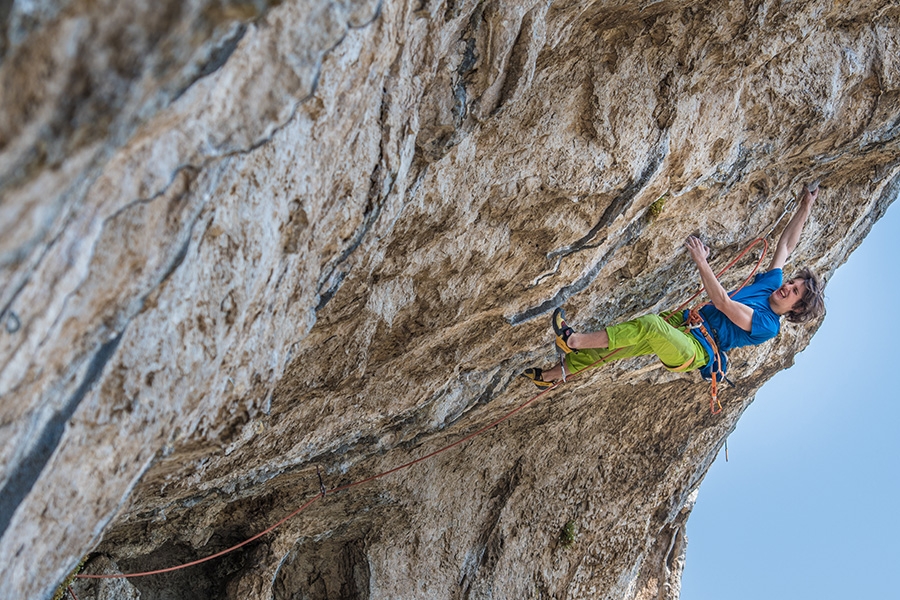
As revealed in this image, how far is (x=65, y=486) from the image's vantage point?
3162 millimetres

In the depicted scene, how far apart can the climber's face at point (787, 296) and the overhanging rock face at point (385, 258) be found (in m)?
0.87

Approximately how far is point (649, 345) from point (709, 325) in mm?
690

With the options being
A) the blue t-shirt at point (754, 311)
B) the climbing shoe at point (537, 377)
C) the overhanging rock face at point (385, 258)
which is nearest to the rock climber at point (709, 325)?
the blue t-shirt at point (754, 311)

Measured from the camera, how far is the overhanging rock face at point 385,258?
2.39 m

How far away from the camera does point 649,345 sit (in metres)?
5.43

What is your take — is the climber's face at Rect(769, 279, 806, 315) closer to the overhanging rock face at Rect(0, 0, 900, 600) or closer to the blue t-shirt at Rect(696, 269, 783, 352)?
the blue t-shirt at Rect(696, 269, 783, 352)

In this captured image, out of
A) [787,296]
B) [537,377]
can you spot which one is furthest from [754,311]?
[537,377]

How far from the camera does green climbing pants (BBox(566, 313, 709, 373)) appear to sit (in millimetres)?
5223

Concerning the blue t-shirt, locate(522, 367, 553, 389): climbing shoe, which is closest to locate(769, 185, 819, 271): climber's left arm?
the blue t-shirt

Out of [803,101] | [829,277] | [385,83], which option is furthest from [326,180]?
[829,277]

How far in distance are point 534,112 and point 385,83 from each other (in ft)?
4.47

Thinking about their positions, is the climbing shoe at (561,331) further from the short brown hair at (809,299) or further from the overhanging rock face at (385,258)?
the short brown hair at (809,299)

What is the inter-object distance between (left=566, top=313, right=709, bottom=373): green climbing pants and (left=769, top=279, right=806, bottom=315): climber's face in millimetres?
605

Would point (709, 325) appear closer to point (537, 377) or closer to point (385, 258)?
point (537, 377)
